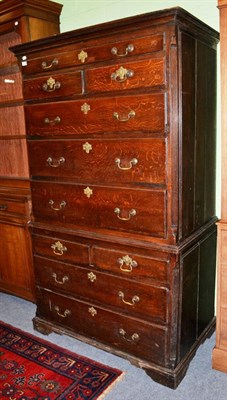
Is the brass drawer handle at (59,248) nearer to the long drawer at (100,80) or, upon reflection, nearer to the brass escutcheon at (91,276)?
the brass escutcheon at (91,276)

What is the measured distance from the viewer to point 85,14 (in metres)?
2.68

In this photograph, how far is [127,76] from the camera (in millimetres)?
1809

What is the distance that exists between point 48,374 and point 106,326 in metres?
0.47

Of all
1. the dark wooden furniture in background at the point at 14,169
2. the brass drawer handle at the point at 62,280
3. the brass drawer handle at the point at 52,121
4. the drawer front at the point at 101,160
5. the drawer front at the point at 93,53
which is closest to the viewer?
the drawer front at the point at 93,53

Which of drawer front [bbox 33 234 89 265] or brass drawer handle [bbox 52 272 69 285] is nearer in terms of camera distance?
drawer front [bbox 33 234 89 265]

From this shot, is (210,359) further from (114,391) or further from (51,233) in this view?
(51,233)

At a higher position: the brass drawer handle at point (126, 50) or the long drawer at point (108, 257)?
the brass drawer handle at point (126, 50)

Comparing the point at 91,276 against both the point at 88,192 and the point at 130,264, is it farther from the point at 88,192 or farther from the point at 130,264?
the point at 88,192

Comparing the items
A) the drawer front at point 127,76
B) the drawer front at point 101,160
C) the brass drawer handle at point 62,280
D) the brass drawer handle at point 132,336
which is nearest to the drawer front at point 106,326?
the brass drawer handle at point 132,336

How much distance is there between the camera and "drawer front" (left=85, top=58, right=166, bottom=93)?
1719 millimetres

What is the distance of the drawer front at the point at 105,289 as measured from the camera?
6.49ft

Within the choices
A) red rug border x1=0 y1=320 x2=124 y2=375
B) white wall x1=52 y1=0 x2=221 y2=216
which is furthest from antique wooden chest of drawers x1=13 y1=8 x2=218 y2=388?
white wall x1=52 y1=0 x2=221 y2=216

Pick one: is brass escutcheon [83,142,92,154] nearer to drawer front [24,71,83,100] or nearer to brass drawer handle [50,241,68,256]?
drawer front [24,71,83,100]

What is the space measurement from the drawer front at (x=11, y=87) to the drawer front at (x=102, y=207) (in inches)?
37.7
